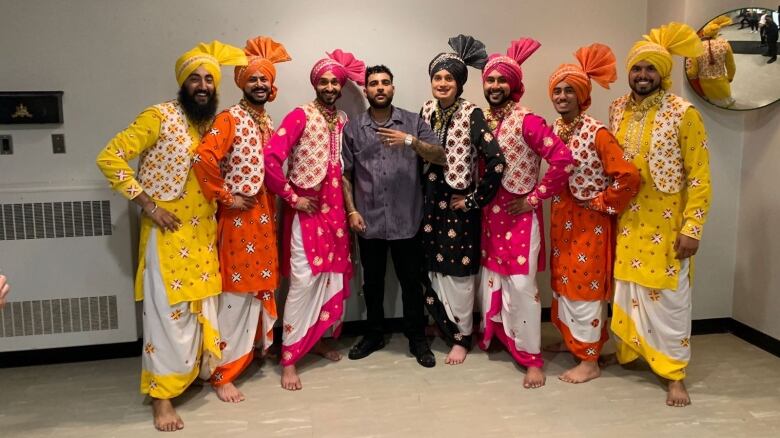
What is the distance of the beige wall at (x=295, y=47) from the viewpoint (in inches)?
131

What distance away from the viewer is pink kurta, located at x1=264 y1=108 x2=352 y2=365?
3.07 meters

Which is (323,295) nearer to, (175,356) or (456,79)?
(175,356)

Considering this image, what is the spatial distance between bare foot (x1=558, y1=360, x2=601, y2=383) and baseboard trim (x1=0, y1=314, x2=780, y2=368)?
3.34ft

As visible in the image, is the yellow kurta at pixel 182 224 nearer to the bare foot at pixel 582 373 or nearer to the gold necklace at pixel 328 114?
the gold necklace at pixel 328 114

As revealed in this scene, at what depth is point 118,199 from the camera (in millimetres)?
3293

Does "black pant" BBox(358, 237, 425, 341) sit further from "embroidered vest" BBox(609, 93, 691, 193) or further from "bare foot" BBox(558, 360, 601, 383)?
"embroidered vest" BBox(609, 93, 691, 193)

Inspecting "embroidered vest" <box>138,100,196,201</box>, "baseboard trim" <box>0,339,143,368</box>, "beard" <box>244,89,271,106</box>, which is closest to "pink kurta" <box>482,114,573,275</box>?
"beard" <box>244,89,271,106</box>

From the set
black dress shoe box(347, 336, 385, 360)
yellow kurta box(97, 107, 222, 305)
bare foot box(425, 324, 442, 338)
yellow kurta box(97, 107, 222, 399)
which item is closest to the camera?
yellow kurta box(97, 107, 222, 305)

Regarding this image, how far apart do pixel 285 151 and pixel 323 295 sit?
77 cm

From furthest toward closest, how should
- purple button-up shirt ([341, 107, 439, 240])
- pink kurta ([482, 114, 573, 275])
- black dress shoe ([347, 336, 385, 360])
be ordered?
black dress shoe ([347, 336, 385, 360]) < purple button-up shirt ([341, 107, 439, 240]) < pink kurta ([482, 114, 573, 275])

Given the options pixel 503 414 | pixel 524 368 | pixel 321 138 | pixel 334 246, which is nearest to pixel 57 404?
pixel 334 246

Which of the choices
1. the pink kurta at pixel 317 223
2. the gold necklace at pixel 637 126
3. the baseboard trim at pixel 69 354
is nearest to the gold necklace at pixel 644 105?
the gold necklace at pixel 637 126

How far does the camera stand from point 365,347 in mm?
3494

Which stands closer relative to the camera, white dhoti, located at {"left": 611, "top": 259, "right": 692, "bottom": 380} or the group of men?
the group of men
